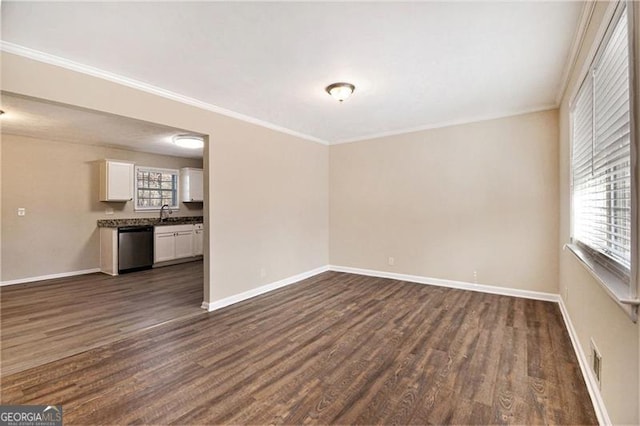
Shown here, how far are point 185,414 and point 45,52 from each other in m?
3.03

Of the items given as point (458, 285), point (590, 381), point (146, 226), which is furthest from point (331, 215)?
point (590, 381)

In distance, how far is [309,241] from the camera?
5.51 meters

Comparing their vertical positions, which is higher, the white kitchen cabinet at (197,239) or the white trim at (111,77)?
the white trim at (111,77)

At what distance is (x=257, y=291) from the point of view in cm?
437

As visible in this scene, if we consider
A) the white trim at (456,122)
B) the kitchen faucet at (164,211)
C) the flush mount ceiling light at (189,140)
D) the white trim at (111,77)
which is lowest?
the kitchen faucet at (164,211)

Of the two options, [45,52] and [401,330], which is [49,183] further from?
[401,330]

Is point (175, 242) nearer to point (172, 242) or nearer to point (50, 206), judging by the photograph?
point (172, 242)

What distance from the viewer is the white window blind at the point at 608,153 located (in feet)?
4.85

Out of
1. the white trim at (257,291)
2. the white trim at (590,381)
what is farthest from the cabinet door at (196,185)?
the white trim at (590,381)

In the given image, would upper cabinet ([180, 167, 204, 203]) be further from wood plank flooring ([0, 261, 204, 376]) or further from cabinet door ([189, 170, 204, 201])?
wood plank flooring ([0, 261, 204, 376])

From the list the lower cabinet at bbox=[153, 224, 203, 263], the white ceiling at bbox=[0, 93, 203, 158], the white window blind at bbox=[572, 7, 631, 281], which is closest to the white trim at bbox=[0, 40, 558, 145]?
the white ceiling at bbox=[0, 93, 203, 158]

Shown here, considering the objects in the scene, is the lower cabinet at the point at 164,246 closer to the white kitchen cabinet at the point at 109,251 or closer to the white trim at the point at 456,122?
the white kitchen cabinet at the point at 109,251

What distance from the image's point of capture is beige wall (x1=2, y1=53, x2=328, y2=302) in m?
2.61

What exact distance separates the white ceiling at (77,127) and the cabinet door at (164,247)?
1962 mm
